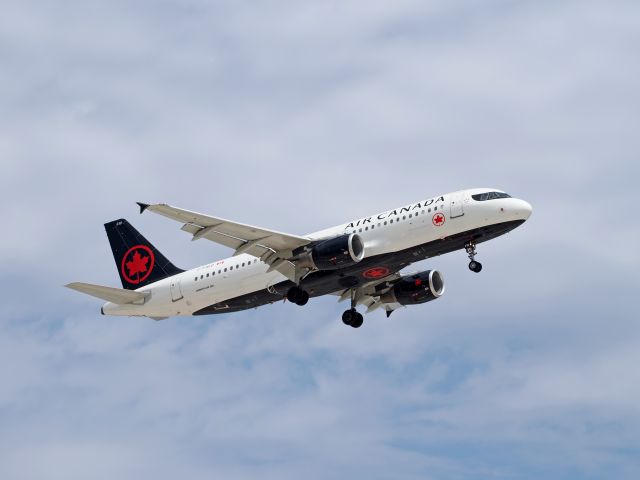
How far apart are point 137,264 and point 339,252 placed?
1558cm

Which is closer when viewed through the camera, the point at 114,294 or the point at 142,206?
the point at 142,206

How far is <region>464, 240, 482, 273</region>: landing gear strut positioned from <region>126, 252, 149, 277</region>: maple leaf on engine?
774 inches

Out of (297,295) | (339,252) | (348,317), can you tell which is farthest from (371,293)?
(339,252)

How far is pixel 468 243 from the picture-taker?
63250 mm

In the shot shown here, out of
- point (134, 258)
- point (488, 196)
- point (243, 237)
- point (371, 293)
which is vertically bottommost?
point (243, 237)

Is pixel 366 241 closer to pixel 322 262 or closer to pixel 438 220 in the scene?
pixel 322 262

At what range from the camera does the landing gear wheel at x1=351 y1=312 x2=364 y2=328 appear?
71.4m

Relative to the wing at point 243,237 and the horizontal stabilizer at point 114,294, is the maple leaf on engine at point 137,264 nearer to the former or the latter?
the horizontal stabilizer at point 114,294

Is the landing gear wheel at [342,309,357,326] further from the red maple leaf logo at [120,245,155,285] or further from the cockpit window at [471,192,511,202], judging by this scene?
the cockpit window at [471,192,511,202]

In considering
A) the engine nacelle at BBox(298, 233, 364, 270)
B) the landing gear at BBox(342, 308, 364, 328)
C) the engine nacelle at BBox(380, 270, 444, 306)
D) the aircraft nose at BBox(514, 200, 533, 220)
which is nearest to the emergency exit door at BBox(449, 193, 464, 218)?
the aircraft nose at BBox(514, 200, 533, 220)

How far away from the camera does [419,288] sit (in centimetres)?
7156

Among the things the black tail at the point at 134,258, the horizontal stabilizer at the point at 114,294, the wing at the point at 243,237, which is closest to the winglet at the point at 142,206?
the wing at the point at 243,237

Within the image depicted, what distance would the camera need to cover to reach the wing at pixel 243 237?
6122 cm

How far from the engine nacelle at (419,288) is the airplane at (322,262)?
56 mm
